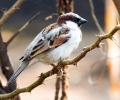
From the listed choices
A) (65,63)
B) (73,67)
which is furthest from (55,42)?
(73,67)

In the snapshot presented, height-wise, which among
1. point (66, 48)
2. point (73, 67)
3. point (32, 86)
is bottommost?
point (73, 67)

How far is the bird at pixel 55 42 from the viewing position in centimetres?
233

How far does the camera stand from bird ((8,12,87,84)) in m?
2.33

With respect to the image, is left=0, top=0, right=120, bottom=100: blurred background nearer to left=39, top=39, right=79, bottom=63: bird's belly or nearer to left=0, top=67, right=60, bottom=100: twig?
left=39, top=39, right=79, bottom=63: bird's belly

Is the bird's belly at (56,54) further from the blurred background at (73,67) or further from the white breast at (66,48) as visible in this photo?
the blurred background at (73,67)

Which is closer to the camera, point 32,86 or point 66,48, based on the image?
point 32,86

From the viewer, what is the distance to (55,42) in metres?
2.35

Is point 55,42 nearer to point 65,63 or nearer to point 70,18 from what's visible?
point 70,18

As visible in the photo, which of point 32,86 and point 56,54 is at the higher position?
point 32,86

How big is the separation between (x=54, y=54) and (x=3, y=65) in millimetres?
382

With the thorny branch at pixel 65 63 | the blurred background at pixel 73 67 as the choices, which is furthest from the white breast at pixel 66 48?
the blurred background at pixel 73 67

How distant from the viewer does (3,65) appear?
2.69 meters

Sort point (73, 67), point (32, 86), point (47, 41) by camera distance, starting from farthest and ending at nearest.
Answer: point (73, 67)
point (47, 41)
point (32, 86)

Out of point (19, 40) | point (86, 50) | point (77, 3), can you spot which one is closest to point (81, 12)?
point (77, 3)
